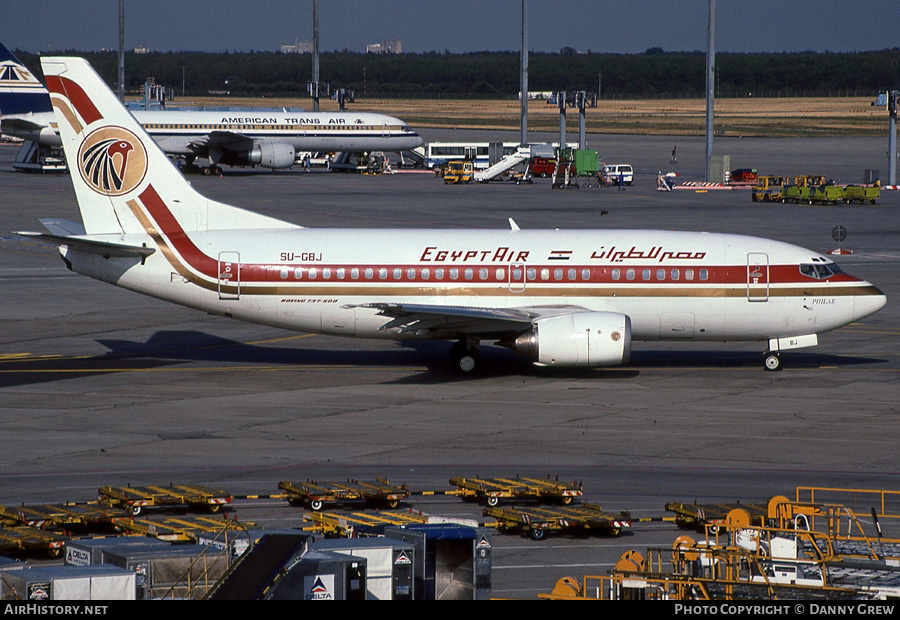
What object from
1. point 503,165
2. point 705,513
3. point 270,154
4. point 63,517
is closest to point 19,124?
point 270,154

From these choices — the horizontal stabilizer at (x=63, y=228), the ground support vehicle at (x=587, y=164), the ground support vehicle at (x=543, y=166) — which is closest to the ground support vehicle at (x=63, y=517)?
the horizontal stabilizer at (x=63, y=228)

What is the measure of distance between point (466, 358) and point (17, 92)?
3842 inches

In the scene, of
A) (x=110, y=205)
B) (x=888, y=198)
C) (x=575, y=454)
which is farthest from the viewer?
(x=888, y=198)

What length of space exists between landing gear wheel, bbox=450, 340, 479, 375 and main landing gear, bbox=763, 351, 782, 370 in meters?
9.75

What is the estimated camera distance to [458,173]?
125625 mm

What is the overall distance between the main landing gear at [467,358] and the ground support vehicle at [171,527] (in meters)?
17.0

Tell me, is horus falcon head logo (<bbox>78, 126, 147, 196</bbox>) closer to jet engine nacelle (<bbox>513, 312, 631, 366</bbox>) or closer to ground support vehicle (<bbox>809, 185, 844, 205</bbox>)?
jet engine nacelle (<bbox>513, 312, 631, 366</bbox>)

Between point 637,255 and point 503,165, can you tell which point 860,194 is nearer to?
point 503,165

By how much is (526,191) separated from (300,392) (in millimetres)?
79245

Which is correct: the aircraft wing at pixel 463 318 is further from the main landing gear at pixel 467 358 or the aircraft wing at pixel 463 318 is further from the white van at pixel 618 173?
the white van at pixel 618 173

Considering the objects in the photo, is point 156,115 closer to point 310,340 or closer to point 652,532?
point 310,340

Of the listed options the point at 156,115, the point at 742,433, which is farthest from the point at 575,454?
the point at 156,115

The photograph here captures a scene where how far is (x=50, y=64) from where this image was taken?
39.7 meters

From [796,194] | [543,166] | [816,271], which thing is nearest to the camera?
[816,271]
